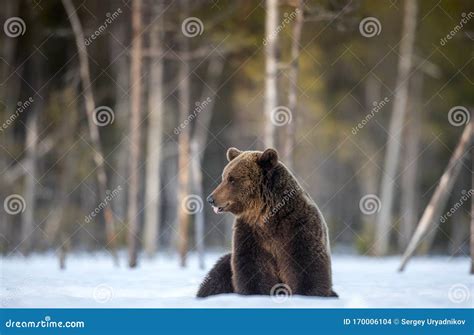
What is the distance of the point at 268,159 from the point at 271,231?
1.69ft

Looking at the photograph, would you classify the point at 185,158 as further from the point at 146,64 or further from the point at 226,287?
the point at 146,64

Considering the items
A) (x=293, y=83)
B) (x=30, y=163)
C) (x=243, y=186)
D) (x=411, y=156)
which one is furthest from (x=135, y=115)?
(x=411, y=156)

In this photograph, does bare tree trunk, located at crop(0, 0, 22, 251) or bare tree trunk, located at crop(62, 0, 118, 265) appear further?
bare tree trunk, located at crop(0, 0, 22, 251)

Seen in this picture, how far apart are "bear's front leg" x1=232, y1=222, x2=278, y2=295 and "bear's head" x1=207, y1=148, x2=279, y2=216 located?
24 centimetres

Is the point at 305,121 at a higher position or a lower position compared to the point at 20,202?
higher

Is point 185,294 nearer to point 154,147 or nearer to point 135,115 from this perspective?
point 135,115

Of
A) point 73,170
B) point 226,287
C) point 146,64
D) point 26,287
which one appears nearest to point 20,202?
point 73,170

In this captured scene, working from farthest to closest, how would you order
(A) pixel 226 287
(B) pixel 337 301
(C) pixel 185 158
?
1. (C) pixel 185 158
2. (A) pixel 226 287
3. (B) pixel 337 301

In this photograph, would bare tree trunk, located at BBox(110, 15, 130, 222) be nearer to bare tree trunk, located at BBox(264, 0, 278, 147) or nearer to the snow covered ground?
bare tree trunk, located at BBox(264, 0, 278, 147)

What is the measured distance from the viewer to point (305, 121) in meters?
16.1

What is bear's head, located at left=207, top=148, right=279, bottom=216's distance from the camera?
4.61 metres

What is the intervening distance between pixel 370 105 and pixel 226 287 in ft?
47.6

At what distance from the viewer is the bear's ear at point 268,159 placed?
455cm

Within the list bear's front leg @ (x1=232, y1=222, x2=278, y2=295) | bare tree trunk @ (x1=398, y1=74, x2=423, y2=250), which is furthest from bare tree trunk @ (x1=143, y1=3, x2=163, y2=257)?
bear's front leg @ (x1=232, y1=222, x2=278, y2=295)
